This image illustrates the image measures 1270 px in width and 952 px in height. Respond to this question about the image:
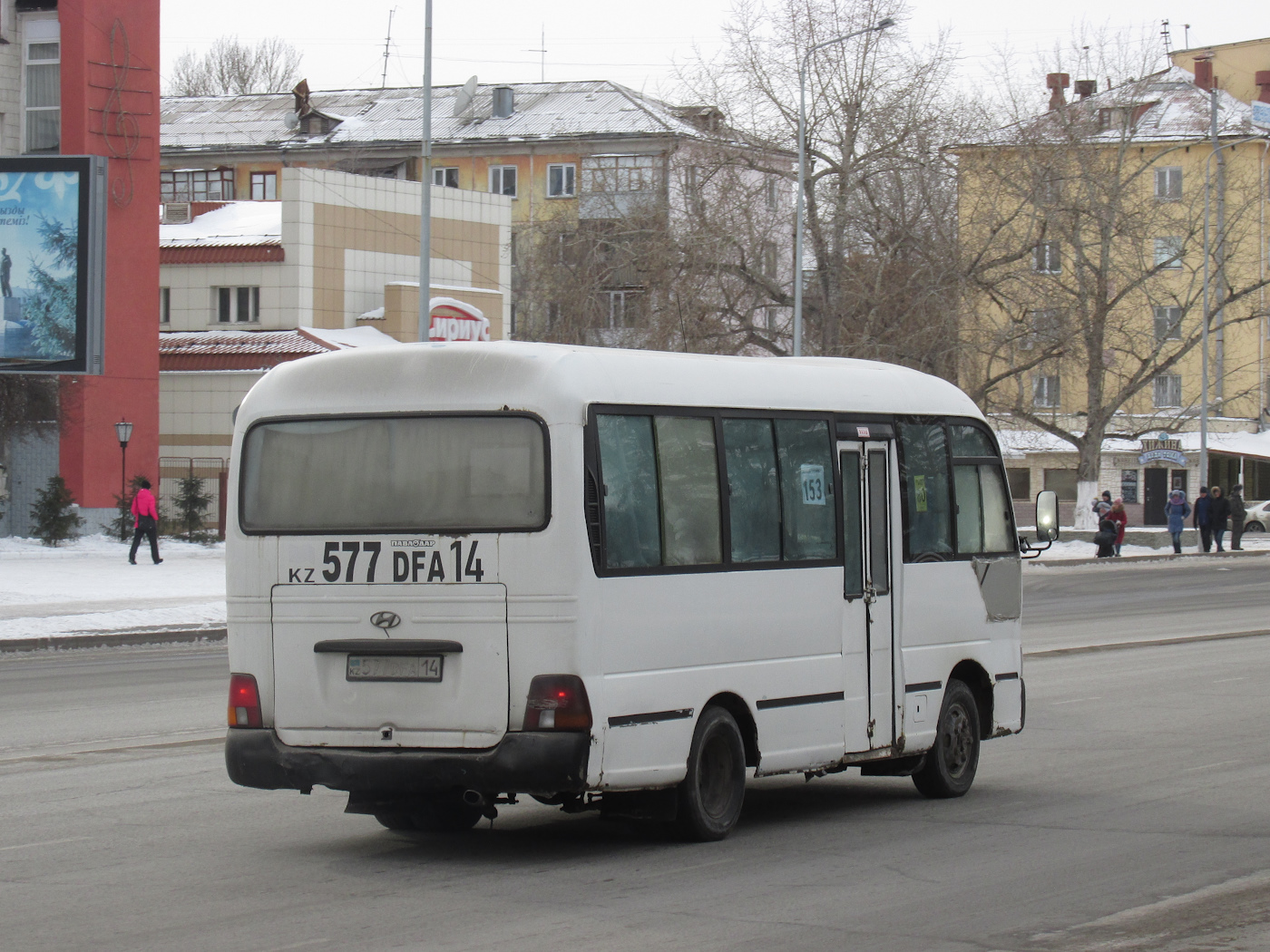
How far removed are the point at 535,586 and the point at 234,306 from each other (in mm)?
47792

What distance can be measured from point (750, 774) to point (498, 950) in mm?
4837

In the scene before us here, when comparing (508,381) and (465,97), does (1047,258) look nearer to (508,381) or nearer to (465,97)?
(465,97)

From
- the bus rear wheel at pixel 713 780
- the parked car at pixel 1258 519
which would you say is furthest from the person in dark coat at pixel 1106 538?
the bus rear wheel at pixel 713 780

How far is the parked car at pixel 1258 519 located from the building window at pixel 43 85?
43.0 metres

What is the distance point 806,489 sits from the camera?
959 centimetres

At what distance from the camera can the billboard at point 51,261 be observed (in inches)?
1276

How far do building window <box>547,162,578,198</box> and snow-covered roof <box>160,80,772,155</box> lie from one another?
137 centimetres

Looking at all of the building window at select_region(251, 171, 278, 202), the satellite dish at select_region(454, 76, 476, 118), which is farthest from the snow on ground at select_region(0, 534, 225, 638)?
the building window at select_region(251, 171, 278, 202)

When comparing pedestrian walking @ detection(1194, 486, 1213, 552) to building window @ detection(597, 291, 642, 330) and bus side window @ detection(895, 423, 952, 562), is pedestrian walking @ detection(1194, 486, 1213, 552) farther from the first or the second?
bus side window @ detection(895, 423, 952, 562)

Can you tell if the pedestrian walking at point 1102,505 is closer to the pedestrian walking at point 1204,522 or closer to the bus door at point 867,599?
the pedestrian walking at point 1204,522

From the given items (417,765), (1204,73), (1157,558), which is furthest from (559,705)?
(1204,73)

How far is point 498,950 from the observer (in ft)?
21.2

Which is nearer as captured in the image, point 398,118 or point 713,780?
point 713,780

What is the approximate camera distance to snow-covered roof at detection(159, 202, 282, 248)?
178 ft
